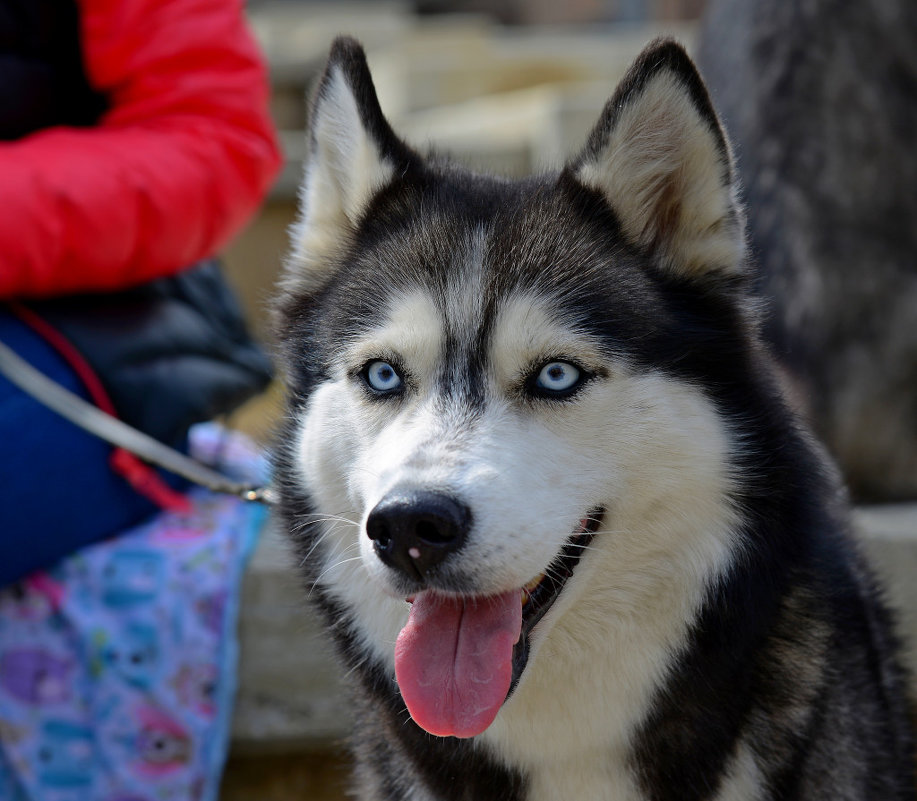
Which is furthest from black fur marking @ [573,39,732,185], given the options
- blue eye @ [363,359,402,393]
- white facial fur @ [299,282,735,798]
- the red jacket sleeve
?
the red jacket sleeve

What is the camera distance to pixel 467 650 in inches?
67.0

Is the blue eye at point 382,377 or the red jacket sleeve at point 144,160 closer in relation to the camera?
the blue eye at point 382,377

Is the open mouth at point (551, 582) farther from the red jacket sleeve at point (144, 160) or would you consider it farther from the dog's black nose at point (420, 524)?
the red jacket sleeve at point (144, 160)

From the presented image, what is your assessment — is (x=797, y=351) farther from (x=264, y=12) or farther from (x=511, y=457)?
(x=264, y=12)

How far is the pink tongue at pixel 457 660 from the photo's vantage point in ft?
5.50

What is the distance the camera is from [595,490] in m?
1.72

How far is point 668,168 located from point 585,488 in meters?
0.59

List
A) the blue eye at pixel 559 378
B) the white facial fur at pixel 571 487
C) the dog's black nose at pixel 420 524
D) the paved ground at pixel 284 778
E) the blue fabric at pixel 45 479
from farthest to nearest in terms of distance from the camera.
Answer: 1. the paved ground at pixel 284 778
2. the blue fabric at pixel 45 479
3. the blue eye at pixel 559 378
4. the white facial fur at pixel 571 487
5. the dog's black nose at pixel 420 524

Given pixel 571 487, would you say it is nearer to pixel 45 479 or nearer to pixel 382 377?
pixel 382 377

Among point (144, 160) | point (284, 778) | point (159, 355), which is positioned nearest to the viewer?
point (144, 160)

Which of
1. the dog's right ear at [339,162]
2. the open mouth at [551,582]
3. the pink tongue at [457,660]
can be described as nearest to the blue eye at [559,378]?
the open mouth at [551,582]

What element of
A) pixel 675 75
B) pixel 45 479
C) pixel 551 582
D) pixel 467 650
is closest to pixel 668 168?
pixel 675 75

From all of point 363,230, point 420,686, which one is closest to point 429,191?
point 363,230

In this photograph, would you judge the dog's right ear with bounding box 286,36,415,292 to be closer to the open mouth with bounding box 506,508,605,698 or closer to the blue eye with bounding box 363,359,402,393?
the blue eye with bounding box 363,359,402,393
